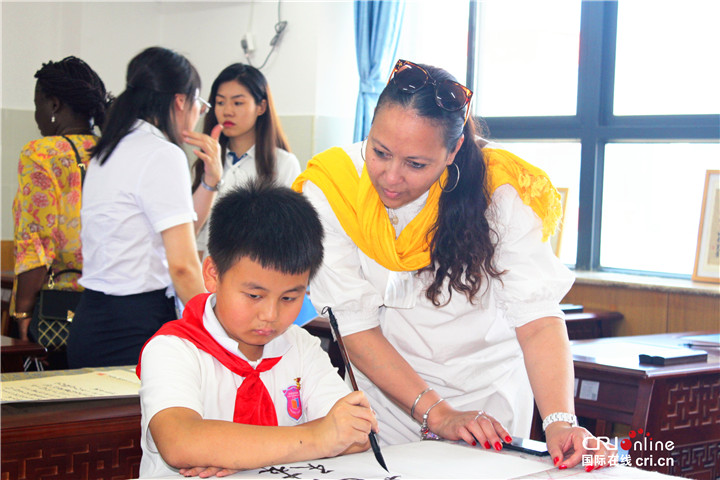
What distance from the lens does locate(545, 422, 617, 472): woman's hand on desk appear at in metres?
1.09

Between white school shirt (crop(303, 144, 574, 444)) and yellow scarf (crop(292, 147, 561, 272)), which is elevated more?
yellow scarf (crop(292, 147, 561, 272))

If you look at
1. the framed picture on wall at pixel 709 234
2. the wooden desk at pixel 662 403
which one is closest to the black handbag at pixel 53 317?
the wooden desk at pixel 662 403

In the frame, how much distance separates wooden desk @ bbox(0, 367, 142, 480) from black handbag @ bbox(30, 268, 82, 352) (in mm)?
765

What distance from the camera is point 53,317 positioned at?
2189mm

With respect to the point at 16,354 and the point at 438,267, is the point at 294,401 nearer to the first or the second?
the point at 438,267

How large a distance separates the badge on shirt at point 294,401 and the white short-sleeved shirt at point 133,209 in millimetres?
780

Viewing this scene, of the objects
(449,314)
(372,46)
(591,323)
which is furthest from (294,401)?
(372,46)

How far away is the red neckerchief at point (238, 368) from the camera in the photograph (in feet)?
3.89

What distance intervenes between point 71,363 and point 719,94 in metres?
2.95

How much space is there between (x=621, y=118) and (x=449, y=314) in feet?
8.49

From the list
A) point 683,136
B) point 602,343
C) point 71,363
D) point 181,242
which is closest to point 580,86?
point 683,136

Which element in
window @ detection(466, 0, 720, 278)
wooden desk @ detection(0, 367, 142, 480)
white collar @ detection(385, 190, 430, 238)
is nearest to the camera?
wooden desk @ detection(0, 367, 142, 480)

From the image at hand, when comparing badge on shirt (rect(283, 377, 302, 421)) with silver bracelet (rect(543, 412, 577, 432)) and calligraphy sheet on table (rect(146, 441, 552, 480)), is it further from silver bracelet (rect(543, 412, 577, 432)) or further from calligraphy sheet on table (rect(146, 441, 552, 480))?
silver bracelet (rect(543, 412, 577, 432))

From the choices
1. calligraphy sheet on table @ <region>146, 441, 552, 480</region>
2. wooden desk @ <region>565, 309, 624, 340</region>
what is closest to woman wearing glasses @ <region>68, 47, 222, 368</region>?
calligraphy sheet on table @ <region>146, 441, 552, 480</region>
